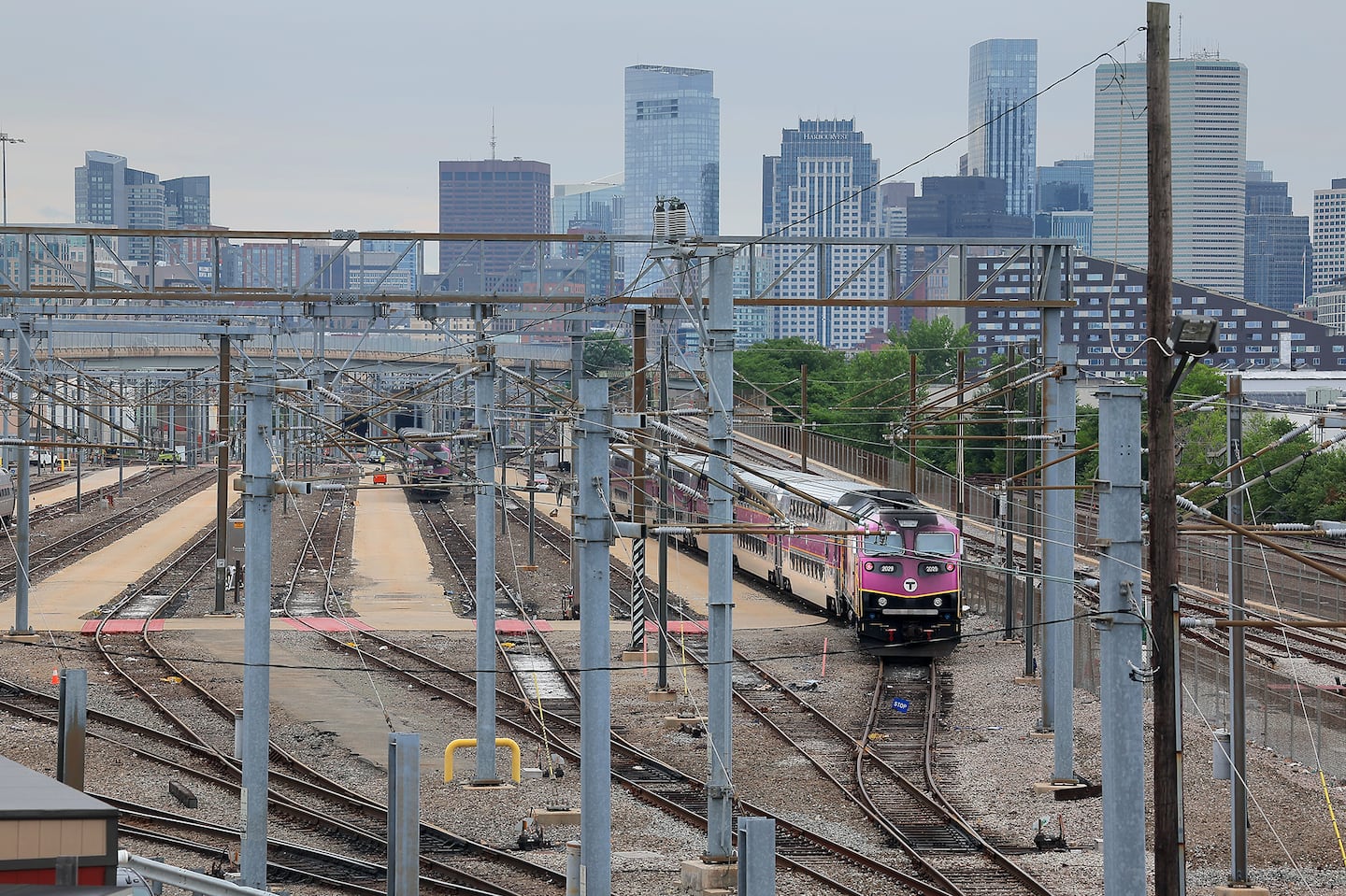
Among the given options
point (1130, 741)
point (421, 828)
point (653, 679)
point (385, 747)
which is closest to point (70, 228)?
point (385, 747)

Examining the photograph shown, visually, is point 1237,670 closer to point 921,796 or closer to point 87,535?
point 921,796

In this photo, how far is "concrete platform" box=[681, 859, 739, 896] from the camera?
18.3 m

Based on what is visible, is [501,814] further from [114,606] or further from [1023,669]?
[114,606]

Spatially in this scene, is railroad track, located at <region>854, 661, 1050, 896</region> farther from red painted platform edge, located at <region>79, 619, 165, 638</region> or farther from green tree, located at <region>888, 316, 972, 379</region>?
green tree, located at <region>888, 316, 972, 379</region>

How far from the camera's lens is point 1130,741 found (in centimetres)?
1305

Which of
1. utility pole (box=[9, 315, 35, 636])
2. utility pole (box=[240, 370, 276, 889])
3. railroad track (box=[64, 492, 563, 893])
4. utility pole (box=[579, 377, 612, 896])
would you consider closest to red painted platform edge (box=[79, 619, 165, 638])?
railroad track (box=[64, 492, 563, 893])

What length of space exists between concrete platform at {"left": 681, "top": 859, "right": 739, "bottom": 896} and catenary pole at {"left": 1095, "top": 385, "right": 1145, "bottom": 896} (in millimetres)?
5991

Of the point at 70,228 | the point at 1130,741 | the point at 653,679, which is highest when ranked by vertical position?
the point at 70,228

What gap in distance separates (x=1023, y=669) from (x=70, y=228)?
19.2 metres

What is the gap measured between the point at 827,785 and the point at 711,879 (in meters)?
5.60

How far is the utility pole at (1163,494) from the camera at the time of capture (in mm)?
13500

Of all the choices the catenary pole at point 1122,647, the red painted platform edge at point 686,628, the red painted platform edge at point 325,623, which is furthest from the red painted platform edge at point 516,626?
the catenary pole at point 1122,647

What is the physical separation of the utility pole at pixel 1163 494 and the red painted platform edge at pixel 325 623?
26.8 m

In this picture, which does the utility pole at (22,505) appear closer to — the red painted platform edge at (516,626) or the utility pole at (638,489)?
the red painted platform edge at (516,626)
